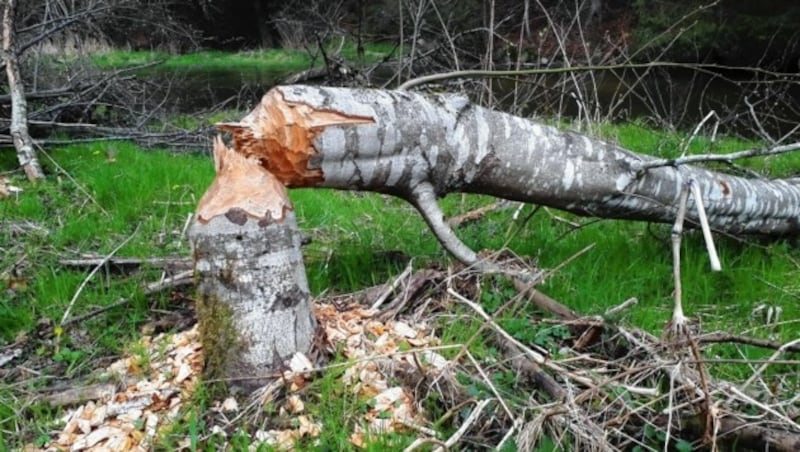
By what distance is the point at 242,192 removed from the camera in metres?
2.45

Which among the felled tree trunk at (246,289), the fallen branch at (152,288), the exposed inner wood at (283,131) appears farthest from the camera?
the fallen branch at (152,288)

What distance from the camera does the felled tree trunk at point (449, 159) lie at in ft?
8.48

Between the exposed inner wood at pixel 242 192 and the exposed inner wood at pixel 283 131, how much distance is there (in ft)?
0.16

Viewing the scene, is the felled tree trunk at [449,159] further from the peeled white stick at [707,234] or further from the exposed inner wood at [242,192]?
the peeled white stick at [707,234]

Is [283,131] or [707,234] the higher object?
[283,131]

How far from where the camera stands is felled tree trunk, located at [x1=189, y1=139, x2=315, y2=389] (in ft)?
7.60

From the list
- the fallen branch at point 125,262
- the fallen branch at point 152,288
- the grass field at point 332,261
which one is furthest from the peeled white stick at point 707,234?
the fallen branch at point 125,262

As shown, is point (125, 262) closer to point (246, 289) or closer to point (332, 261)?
point (332, 261)

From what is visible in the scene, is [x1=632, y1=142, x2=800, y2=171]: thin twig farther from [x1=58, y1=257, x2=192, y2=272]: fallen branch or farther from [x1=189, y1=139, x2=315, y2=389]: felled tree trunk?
[x1=58, y1=257, x2=192, y2=272]: fallen branch

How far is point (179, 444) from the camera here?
2.13 metres

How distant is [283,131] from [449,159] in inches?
28.0

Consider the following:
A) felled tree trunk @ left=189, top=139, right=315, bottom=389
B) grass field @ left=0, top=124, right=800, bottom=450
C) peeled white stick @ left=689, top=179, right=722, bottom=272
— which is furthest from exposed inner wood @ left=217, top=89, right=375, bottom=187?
peeled white stick @ left=689, top=179, right=722, bottom=272

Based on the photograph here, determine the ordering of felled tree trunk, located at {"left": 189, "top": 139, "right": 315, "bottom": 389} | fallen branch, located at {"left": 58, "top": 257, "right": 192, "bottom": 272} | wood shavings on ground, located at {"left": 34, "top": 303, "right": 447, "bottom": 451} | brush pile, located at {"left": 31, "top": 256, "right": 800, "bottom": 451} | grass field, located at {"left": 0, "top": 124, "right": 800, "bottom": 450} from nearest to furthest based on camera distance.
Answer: brush pile, located at {"left": 31, "top": 256, "right": 800, "bottom": 451} → wood shavings on ground, located at {"left": 34, "top": 303, "right": 447, "bottom": 451} → felled tree trunk, located at {"left": 189, "top": 139, "right": 315, "bottom": 389} → grass field, located at {"left": 0, "top": 124, "right": 800, "bottom": 450} → fallen branch, located at {"left": 58, "top": 257, "right": 192, "bottom": 272}

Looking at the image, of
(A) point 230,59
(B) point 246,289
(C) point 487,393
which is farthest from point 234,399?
(A) point 230,59
